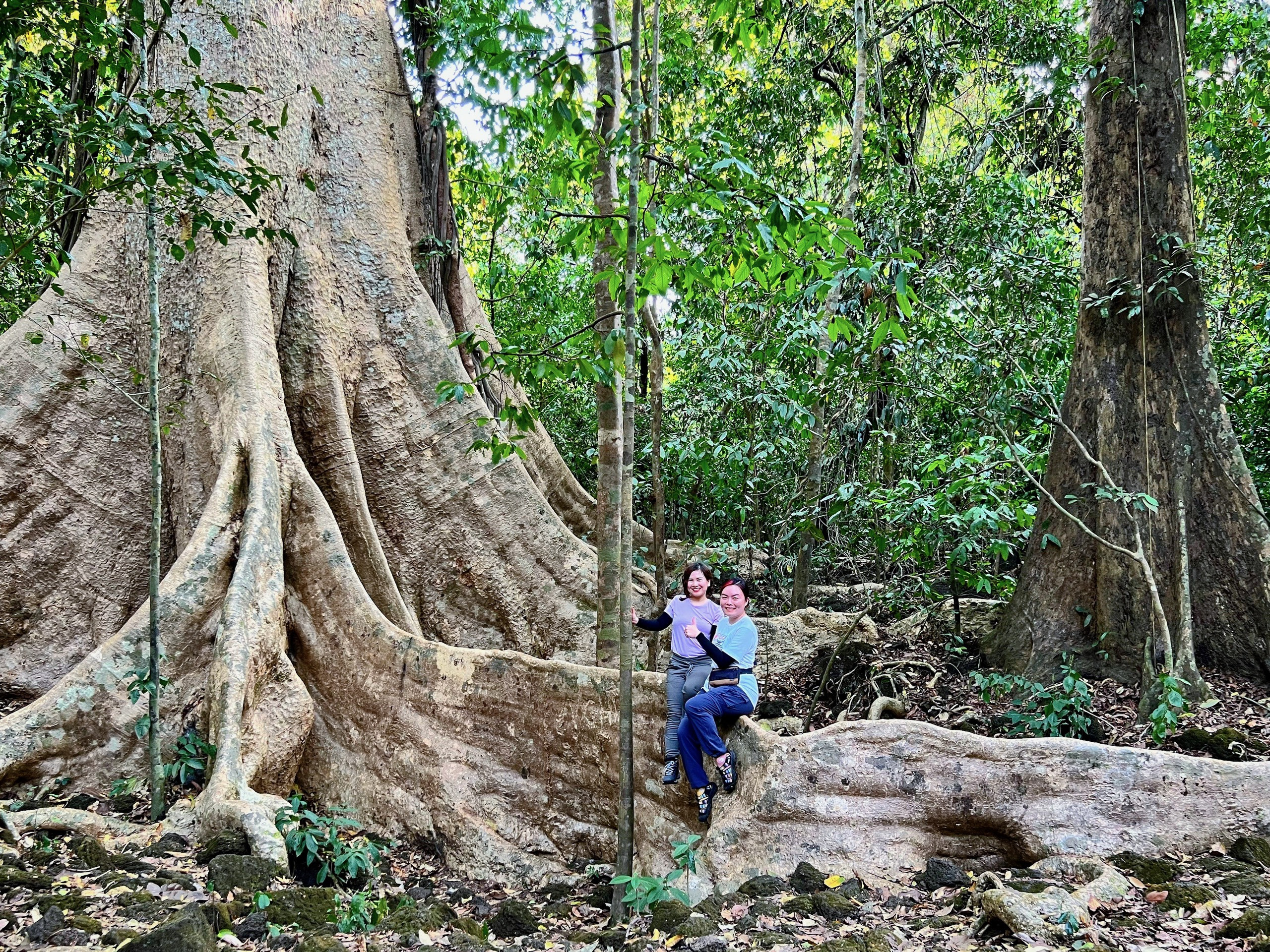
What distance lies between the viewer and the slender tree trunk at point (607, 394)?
3.95 meters

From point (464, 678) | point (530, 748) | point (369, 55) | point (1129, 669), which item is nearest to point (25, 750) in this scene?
point (464, 678)

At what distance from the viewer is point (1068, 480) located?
6.00 m

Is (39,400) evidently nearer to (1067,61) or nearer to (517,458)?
(517,458)

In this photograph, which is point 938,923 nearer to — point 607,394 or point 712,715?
point 712,715

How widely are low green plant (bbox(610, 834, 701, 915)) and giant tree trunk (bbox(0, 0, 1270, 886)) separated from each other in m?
0.22

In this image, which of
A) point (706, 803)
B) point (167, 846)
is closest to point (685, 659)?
point (706, 803)

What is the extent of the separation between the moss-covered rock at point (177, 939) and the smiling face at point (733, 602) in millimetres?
2546

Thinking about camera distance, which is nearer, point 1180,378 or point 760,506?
point 1180,378

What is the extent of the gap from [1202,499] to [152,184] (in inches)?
236

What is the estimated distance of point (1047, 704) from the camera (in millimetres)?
5230

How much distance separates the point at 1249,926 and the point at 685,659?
2.28m

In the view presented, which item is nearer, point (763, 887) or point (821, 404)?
point (763, 887)

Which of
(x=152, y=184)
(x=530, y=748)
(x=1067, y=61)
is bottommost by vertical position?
(x=530, y=748)

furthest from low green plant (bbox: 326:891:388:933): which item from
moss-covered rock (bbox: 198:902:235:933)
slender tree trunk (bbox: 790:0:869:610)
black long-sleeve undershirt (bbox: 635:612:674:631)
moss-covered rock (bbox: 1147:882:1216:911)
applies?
slender tree trunk (bbox: 790:0:869:610)
